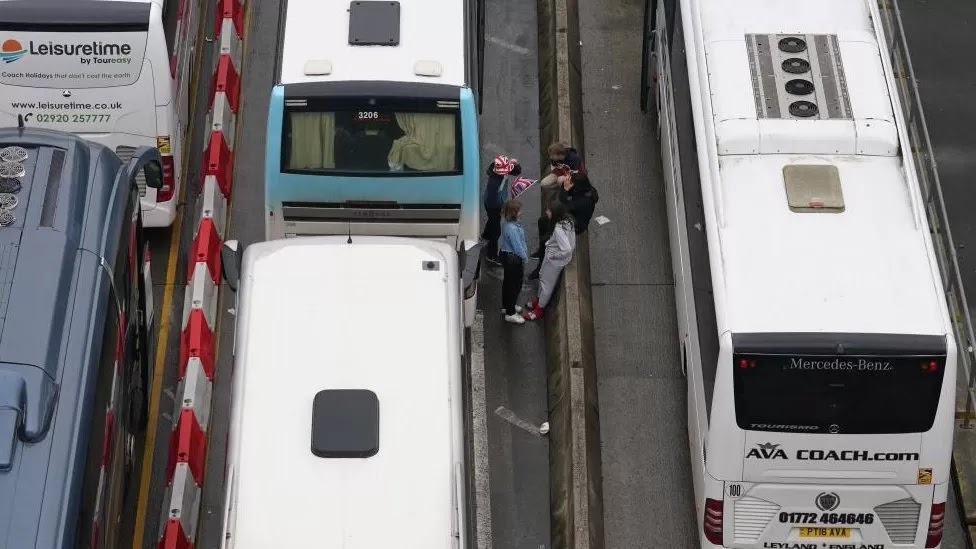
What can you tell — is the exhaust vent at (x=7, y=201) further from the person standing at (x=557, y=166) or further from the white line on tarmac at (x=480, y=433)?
the person standing at (x=557, y=166)

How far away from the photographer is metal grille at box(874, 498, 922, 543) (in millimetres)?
13000

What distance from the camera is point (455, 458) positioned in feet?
39.1

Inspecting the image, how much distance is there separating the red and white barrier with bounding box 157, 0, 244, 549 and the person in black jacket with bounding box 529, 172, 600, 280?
3.27m

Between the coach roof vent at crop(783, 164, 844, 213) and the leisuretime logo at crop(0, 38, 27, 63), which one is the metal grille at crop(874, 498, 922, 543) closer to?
the coach roof vent at crop(783, 164, 844, 213)

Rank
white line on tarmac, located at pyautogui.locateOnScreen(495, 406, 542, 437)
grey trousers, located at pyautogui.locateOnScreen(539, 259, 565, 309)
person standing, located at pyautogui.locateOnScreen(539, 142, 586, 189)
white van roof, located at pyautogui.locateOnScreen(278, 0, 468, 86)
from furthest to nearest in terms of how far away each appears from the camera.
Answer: person standing, located at pyautogui.locateOnScreen(539, 142, 586, 189)
grey trousers, located at pyautogui.locateOnScreen(539, 259, 565, 309)
white line on tarmac, located at pyautogui.locateOnScreen(495, 406, 542, 437)
white van roof, located at pyautogui.locateOnScreen(278, 0, 468, 86)

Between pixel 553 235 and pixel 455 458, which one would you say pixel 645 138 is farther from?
pixel 455 458

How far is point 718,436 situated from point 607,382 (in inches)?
123

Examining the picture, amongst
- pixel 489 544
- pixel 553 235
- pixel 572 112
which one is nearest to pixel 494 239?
pixel 553 235

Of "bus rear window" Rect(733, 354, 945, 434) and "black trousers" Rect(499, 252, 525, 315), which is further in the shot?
"black trousers" Rect(499, 252, 525, 315)

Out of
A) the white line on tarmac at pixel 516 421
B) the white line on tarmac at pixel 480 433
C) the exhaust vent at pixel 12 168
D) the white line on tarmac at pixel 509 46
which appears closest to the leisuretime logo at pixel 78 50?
the exhaust vent at pixel 12 168

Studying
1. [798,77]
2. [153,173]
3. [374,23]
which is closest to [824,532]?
[798,77]

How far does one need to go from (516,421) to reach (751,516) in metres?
3.10

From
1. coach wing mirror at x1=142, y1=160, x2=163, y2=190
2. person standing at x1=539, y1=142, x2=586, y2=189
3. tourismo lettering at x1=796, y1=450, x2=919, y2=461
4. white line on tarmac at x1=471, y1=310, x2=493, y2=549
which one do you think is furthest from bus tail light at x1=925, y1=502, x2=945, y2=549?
coach wing mirror at x1=142, y1=160, x2=163, y2=190

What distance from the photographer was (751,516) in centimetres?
1314
